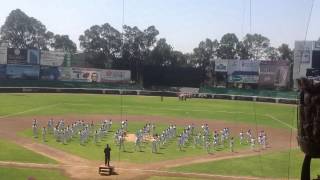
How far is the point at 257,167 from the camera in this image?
26.1 meters

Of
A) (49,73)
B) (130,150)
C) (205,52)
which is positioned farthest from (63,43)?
(130,150)

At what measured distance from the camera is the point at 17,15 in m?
131

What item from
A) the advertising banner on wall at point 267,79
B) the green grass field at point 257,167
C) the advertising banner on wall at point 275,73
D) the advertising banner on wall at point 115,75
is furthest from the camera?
the advertising banner on wall at point 115,75

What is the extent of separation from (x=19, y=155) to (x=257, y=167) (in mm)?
12718

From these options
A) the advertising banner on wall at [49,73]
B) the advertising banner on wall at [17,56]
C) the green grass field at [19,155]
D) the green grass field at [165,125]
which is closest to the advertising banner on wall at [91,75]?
the advertising banner on wall at [49,73]

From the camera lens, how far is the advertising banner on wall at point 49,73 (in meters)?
84.9

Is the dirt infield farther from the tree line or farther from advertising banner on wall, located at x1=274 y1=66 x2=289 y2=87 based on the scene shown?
the tree line

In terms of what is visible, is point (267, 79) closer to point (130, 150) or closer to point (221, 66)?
point (221, 66)

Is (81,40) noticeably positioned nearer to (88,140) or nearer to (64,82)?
(64,82)

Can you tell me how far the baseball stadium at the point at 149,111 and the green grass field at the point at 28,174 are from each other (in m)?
0.05

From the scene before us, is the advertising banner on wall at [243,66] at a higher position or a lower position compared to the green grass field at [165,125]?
higher

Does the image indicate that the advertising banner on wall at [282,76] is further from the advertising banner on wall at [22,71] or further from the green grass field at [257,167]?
the green grass field at [257,167]

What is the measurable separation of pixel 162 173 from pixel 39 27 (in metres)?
116

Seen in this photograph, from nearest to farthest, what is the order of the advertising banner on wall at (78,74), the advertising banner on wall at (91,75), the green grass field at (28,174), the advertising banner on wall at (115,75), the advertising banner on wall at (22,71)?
the green grass field at (28,174)
the advertising banner on wall at (22,71)
the advertising banner on wall at (78,74)
the advertising banner on wall at (91,75)
the advertising banner on wall at (115,75)
